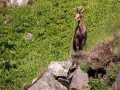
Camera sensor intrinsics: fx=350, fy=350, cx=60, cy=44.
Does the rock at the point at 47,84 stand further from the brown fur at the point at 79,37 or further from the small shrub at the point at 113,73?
the brown fur at the point at 79,37

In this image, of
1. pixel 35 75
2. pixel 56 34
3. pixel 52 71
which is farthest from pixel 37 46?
pixel 52 71

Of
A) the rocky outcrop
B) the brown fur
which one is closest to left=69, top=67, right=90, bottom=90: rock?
the rocky outcrop

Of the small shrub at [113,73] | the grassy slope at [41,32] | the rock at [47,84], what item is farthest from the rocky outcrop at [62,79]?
the grassy slope at [41,32]

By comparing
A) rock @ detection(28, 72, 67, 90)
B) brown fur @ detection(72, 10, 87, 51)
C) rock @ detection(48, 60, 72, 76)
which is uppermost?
brown fur @ detection(72, 10, 87, 51)

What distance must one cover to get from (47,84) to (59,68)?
1.00m

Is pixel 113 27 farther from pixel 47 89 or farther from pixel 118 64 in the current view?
pixel 47 89

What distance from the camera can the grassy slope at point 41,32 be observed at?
1335cm

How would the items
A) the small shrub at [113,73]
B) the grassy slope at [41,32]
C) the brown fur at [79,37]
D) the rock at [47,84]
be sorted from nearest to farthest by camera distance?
1. the small shrub at [113,73]
2. the rock at [47,84]
3. the brown fur at [79,37]
4. the grassy slope at [41,32]

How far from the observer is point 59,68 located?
11859mm

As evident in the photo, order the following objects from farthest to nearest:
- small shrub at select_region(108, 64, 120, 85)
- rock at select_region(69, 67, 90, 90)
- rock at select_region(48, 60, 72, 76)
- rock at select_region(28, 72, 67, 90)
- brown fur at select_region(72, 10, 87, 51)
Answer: brown fur at select_region(72, 10, 87, 51)
rock at select_region(48, 60, 72, 76)
rock at select_region(28, 72, 67, 90)
rock at select_region(69, 67, 90, 90)
small shrub at select_region(108, 64, 120, 85)

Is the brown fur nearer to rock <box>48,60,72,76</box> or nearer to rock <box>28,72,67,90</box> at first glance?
rock <box>48,60,72,76</box>

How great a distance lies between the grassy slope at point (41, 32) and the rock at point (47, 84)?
174cm

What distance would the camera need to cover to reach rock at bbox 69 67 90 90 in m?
10.9

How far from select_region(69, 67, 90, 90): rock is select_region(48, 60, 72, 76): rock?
629 mm
